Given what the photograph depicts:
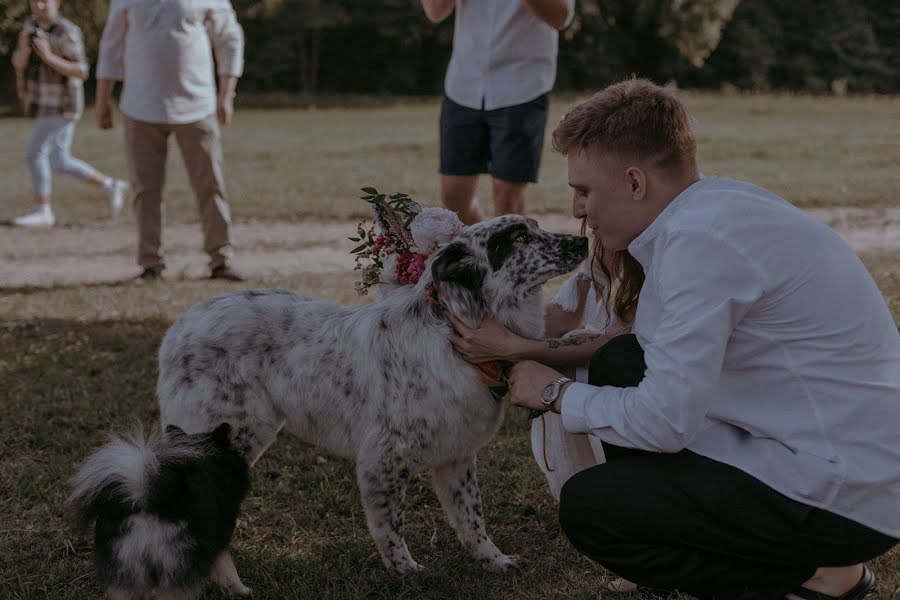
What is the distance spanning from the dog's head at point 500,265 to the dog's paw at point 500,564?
93 centimetres

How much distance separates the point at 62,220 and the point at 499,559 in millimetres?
8792

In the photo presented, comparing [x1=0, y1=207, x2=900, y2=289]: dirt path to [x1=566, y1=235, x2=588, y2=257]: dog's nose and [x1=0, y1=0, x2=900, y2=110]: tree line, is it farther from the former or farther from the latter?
[x1=0, y1=0, x2=900, y2=110]: tree line

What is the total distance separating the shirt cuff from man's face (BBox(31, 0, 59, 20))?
8.73 meters

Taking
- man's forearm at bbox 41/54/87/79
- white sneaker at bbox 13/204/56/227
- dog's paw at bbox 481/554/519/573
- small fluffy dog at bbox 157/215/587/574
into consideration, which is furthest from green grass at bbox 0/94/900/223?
dog's paw at bbox 481/554/519/573

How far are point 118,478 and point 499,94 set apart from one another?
3.62 m

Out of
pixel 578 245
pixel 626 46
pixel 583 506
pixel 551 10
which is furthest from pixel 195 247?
pixel 626 46

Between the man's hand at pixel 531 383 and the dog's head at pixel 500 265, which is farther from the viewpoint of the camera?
the dog's head at pixel 500 265

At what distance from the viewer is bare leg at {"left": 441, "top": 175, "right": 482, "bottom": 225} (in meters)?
5.95

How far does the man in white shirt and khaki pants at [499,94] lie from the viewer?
5.79 meters

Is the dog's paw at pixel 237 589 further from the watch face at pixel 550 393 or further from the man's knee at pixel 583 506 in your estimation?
the watch face at pixel 550 393

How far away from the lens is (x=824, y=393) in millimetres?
2568

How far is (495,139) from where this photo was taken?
19.2ft

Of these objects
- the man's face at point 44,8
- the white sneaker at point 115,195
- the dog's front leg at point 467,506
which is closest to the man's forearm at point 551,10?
the dog's front leg at point 467,506

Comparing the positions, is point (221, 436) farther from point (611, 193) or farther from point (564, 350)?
point (611, 193)
